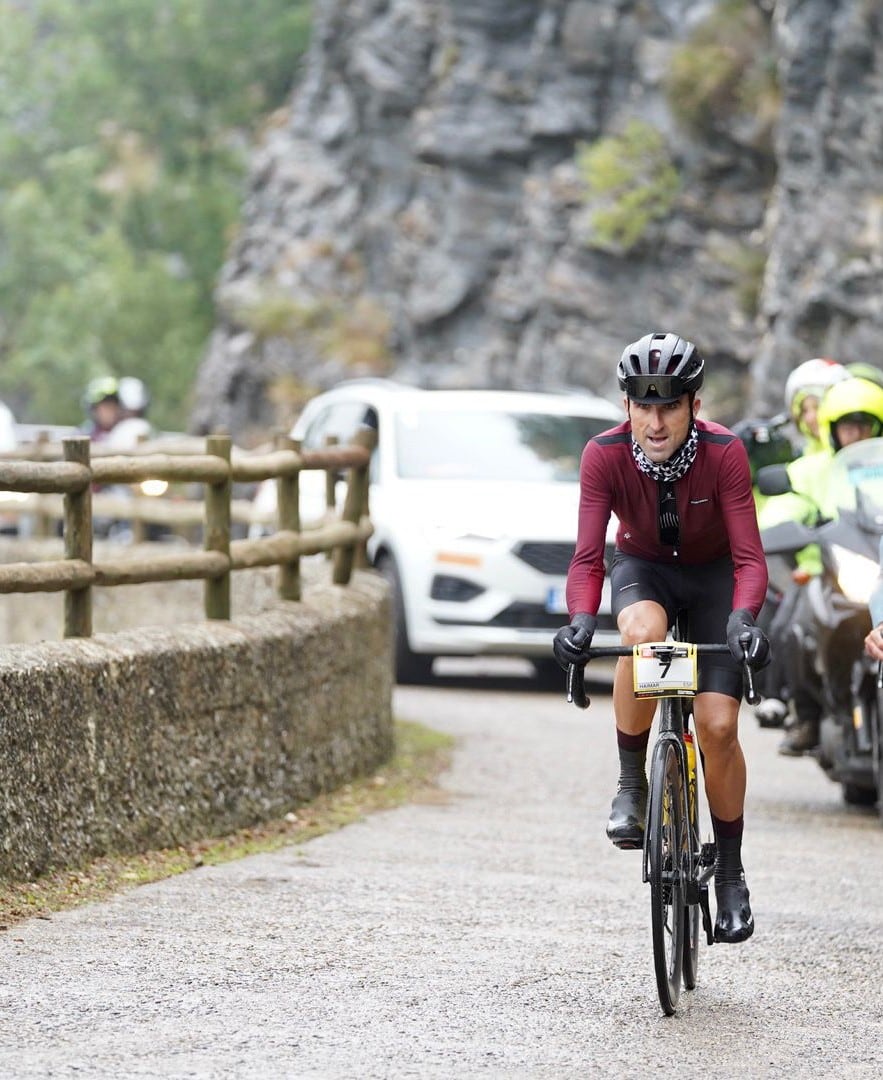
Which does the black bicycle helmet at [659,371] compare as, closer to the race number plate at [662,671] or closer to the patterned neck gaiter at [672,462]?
the patterned neck gaiter at [672,462]

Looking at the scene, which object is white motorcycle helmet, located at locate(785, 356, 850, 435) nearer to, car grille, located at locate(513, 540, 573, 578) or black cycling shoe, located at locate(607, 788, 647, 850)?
car grille, located at locate(513, 540, 573, 578)

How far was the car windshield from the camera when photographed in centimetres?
1711

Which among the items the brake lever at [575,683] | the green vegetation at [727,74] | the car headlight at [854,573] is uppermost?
the green vegetation at [727,74]

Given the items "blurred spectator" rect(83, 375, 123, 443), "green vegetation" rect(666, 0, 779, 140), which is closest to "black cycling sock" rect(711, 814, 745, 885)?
"blurred spectator" rect(83, 375, 123, 443)

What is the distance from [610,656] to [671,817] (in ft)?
1.53

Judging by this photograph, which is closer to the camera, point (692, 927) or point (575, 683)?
point (575, 683)

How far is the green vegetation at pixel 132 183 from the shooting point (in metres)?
74.4

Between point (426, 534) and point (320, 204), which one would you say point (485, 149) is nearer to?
point (320, 204)

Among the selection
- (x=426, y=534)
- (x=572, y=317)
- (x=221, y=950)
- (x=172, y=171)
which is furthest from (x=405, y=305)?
(x=221, y=950)

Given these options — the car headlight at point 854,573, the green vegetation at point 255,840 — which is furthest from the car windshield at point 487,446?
the car headlight at point 854,573

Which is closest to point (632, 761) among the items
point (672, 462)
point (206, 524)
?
point (672, 462)

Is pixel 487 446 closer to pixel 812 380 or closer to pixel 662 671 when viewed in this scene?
pixel 812 380

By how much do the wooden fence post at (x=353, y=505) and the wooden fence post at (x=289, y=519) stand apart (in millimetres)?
636

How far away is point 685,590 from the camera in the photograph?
6.70 m
